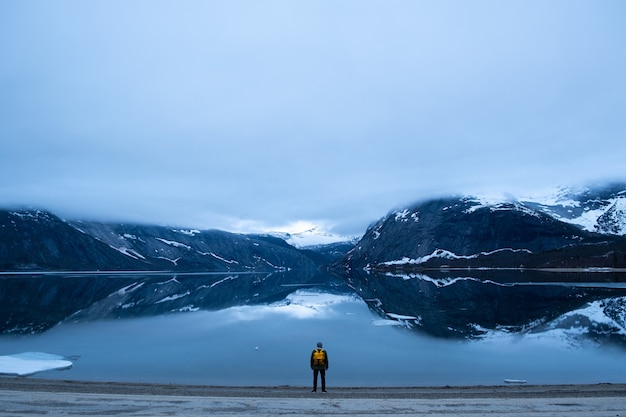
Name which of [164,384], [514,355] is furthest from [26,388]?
[514,355]

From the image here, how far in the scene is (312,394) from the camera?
887 inches

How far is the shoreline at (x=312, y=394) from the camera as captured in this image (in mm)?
22391

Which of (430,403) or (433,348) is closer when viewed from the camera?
(430,403)

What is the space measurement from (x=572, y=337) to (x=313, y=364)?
104ft

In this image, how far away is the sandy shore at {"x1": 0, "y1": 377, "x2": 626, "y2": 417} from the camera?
16594 mm

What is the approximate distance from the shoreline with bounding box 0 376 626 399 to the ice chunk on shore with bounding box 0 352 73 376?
13.2ft

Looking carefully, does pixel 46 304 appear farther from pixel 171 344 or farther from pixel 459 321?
pixel 459 321

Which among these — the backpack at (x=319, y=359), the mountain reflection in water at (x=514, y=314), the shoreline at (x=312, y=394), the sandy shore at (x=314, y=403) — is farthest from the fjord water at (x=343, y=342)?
the backpack at (x=319, y=359)

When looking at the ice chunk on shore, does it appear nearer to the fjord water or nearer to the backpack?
the fjord water

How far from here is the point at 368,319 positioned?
61.2 m

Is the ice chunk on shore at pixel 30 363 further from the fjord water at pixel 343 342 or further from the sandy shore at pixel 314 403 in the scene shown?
the sandy shore at pixel 314 403

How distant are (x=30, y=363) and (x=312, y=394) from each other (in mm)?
22431

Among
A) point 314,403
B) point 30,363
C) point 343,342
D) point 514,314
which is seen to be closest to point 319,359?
point 314,403

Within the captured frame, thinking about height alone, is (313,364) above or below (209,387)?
above
